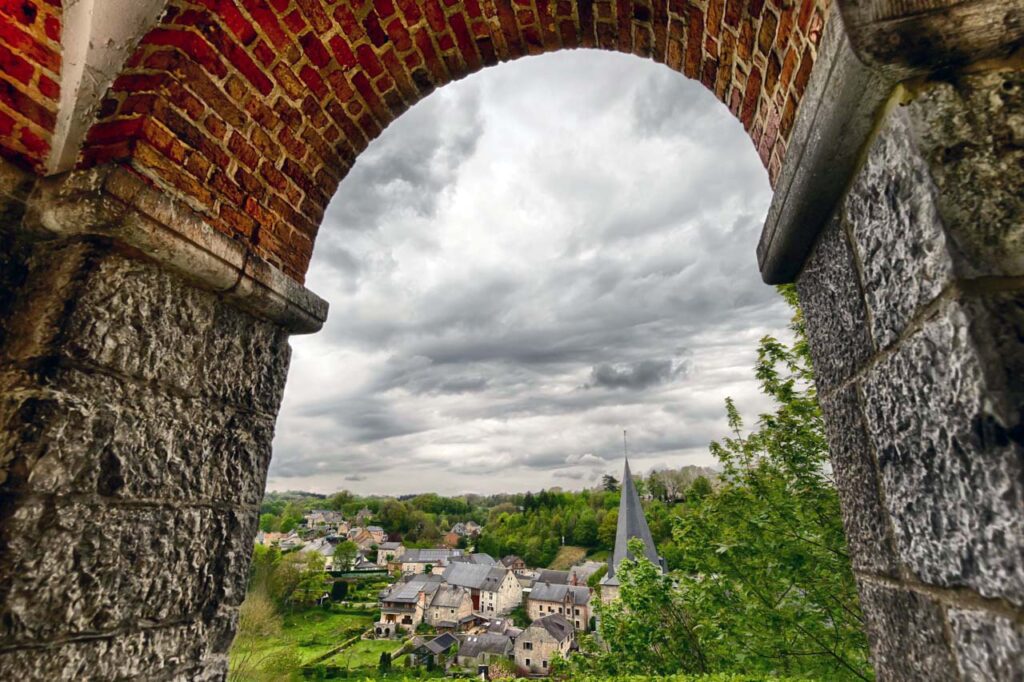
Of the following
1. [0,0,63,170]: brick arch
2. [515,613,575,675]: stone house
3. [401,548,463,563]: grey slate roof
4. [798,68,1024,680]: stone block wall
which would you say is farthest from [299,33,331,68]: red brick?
[401,548,463,563]: grey slate roof

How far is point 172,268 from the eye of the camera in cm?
172

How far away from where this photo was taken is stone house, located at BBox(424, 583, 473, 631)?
50438mm

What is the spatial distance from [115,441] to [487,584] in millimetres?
60551

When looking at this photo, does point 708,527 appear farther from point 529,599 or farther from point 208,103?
point 529,599

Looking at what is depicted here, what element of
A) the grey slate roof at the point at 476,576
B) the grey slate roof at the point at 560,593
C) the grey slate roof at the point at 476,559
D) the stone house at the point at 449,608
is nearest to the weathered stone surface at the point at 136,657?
the grey slate roof at the point at 560,593

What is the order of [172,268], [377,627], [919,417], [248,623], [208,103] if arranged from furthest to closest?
[377,627]
[248,623]
[208,103]
[172,268]
[919,417]

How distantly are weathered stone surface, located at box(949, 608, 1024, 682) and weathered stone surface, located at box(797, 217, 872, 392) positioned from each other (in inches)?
23.0

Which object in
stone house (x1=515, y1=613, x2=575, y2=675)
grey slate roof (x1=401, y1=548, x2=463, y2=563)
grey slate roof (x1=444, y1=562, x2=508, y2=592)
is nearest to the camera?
stone house (x1=515, y1=613, x2=575, y2=675)

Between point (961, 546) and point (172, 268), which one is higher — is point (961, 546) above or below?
below

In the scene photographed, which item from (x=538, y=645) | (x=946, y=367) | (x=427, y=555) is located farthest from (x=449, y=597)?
(x=946, y=367)

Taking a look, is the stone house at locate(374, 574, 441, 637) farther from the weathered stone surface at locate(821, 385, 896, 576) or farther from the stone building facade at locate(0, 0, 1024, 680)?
the weathered stone surface at locate(821, 385, 896, 576)

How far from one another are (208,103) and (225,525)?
163 centimetres

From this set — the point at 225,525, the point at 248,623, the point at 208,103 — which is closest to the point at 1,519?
the point at 225,525

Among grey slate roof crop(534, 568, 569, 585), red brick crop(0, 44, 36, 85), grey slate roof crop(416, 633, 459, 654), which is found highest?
red brick crop(0, 44, 36, 85)
